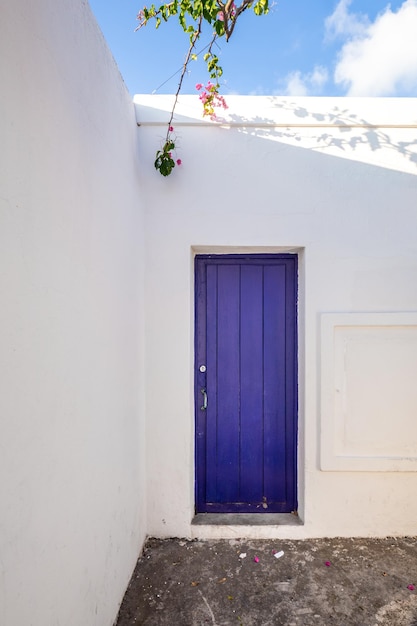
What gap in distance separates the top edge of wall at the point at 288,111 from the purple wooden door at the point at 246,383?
1010 mm

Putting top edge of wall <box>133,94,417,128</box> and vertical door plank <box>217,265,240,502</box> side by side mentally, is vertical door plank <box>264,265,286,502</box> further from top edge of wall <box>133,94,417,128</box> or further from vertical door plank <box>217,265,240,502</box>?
top edge of wall <box>133,94,417,128</box>

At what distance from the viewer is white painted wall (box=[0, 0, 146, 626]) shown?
1.06m

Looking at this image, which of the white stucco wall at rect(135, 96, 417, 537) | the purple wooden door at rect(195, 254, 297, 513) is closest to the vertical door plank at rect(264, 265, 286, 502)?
the purple wooden door at rect(195, 254, 297, 513)

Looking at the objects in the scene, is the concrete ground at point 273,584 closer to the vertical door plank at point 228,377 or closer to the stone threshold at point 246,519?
the stone threshold at point 246,519

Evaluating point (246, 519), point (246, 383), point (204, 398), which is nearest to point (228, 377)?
point (246, 383)

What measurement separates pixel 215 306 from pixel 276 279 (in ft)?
1.76

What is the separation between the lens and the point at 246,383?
9.55 ft

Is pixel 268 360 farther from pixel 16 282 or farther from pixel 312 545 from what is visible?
pixel 16 282

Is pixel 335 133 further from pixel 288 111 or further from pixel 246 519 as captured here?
pixel 246 519

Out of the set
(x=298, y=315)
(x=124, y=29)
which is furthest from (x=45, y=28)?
(x=298, y=315)

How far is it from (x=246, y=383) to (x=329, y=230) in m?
1.35

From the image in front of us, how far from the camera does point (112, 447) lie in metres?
2.00

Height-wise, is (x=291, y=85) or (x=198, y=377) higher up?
(x=291, y=85)

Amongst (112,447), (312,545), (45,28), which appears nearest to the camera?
(45,28)
